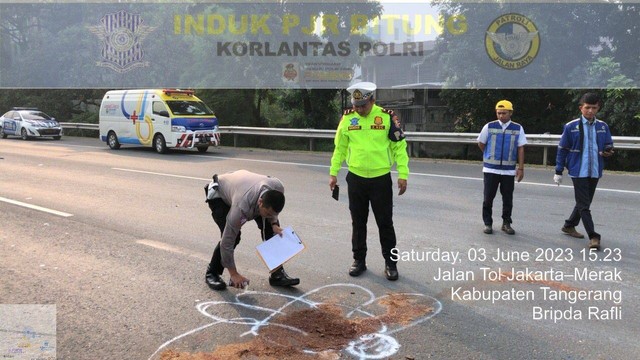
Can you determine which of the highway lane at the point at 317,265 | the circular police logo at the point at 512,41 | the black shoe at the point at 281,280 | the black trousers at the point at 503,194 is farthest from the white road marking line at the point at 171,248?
the circular police logo at the point at 512,41

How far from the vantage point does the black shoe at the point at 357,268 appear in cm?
552

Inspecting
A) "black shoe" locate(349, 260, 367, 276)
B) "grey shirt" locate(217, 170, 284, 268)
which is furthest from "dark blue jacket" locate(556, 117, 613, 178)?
"grey shirt" locate(217, 170, 284, 268)

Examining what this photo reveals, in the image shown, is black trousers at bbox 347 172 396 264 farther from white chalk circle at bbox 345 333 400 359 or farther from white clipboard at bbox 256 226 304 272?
white chalk circle at bbox 345 333 400 359

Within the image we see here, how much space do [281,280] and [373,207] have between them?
1.21 meters

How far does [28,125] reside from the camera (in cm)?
2556

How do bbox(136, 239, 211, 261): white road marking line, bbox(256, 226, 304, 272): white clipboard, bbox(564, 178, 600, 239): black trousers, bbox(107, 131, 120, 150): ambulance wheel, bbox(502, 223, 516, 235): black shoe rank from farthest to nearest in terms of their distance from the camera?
bbox(107, 131, 120, 150): ambulance wheel < bbox(502, 223, 516, 235): black shoe < bbox(564, 178, 600, 239): black trousers < bbox(136, 239, 211, 261): white road marking line < bbox(256, 226, 304, 272): white clipboard

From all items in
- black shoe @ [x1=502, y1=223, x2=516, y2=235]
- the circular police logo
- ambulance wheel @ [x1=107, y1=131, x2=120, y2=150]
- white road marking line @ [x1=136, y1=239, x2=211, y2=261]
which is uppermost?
the circular police logo

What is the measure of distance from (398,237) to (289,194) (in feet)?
11.9

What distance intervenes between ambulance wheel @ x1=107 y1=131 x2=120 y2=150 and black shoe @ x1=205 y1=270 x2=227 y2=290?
16.4 metres

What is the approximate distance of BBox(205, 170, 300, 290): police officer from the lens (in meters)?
4.41

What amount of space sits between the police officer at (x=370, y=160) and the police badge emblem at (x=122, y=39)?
28.7 metres

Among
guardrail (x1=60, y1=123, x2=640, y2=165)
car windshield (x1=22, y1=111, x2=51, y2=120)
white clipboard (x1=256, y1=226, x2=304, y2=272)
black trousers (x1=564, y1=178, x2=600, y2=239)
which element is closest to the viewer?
white clipboard (x1=256, y1=226, x2=304, y2=272)

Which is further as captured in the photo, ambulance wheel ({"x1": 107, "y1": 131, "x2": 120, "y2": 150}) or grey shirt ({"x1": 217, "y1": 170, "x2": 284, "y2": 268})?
ambulance wheel ({"x1": 107, "y1": 131, "x2": 120, "y2": 150})

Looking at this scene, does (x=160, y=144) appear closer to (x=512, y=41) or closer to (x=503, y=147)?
(x=512, y=41)
